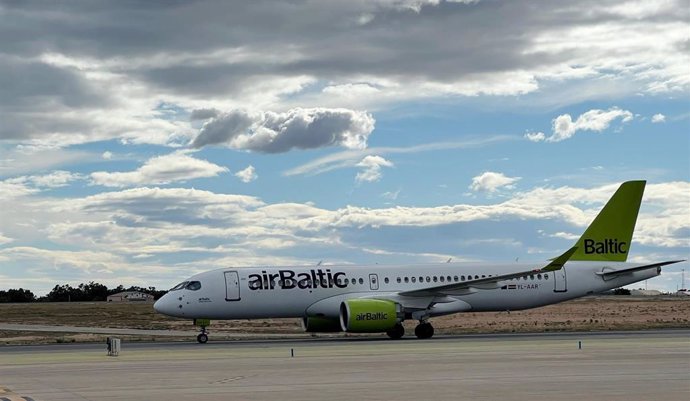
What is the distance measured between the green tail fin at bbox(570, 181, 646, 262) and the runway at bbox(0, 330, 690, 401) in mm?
9588

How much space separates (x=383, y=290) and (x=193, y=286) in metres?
8.29

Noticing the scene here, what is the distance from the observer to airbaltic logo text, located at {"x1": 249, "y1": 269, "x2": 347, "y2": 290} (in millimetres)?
44438

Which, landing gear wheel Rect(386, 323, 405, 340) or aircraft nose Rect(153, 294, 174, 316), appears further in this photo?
landing gear wheel Rect(386, 323, 405, 340)

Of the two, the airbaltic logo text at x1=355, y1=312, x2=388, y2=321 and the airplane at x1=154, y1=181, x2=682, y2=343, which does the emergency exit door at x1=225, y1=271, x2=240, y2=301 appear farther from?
the airbaltic logo text at x1=355, y1=312, x2=388, y2=321

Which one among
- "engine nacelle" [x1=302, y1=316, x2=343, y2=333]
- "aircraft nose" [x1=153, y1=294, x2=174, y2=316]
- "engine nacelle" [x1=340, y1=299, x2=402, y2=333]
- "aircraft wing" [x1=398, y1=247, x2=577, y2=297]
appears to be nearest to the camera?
"engine nacelle" [x1=340, y1=299, x2=402, y2=333]

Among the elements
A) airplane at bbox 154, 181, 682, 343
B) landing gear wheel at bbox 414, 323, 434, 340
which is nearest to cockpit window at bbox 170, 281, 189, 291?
airplane at bbox 154, 181, 682, 343

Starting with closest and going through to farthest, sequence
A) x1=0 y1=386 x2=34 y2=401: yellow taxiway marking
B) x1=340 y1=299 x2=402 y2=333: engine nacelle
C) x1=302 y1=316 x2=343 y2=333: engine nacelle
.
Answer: x1=0 y1=386 x2=34 y2=401: yellow taxiway marking → x1=340 y1=299 x2=402 y2=333: engine nacelle → x1=302 y1=316 x2=343 y2=333: engine nacelle

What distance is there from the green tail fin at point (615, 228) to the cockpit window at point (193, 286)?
18077 millimetres

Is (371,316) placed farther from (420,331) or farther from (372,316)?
(420,331)

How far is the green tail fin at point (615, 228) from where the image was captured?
163 ft

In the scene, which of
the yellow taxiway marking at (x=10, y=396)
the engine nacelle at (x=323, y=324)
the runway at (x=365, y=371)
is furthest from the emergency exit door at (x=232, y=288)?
the yellow taxiway marking at (x=10, y=396)

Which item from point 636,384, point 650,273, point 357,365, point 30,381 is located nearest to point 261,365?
point 357,365

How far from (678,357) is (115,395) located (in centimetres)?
1670

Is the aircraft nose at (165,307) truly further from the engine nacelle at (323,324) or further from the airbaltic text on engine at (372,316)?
the airbaltic text on engine at (372,316)
